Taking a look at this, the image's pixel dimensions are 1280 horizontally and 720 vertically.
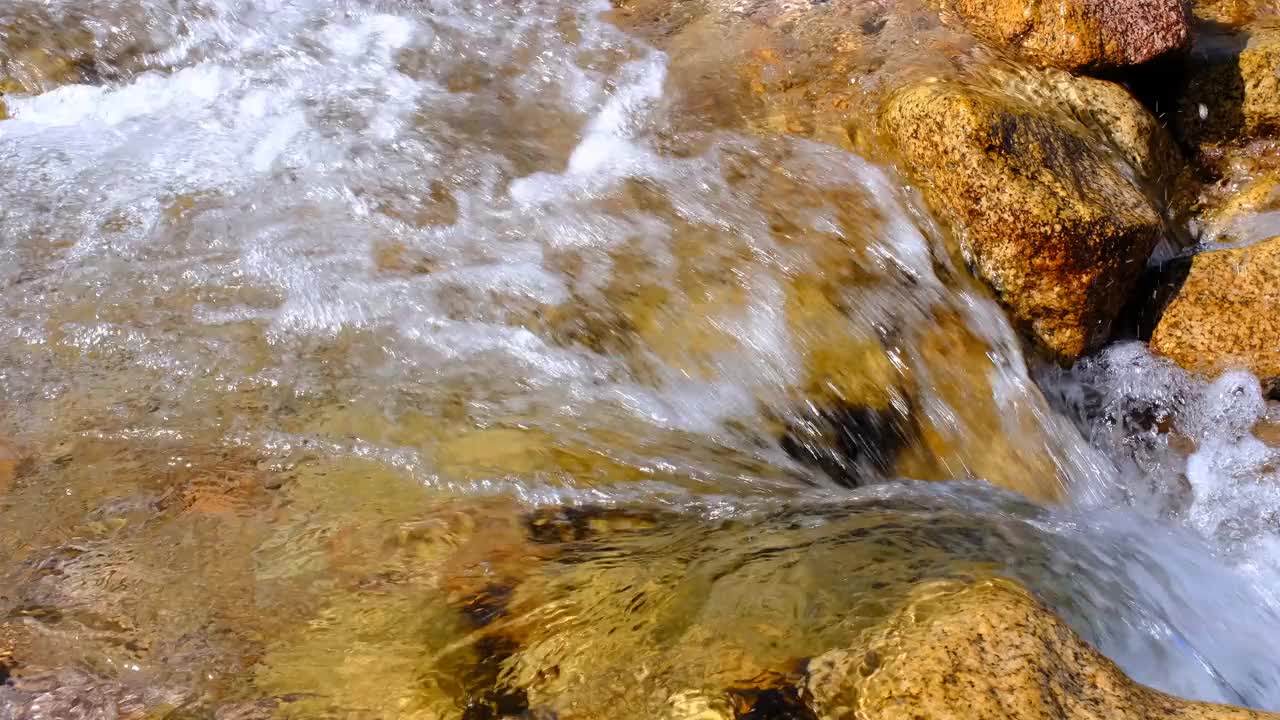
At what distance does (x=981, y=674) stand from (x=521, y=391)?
6.35ft

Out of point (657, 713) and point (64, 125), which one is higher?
point (657, 713)

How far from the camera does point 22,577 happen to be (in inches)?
109

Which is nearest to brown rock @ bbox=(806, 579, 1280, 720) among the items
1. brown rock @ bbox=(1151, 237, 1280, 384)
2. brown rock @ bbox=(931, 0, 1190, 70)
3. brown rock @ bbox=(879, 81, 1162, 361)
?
brown rock @ bbox=(879, 81, 1162, 361)

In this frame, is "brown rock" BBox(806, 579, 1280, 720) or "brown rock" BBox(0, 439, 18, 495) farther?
"brown rock" BBox(0, 439, 18, 495)

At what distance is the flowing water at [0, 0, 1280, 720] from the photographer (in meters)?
2.54

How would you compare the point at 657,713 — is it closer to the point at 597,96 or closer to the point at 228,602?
the point at 228,602

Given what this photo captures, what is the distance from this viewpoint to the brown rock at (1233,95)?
5672 millimetres

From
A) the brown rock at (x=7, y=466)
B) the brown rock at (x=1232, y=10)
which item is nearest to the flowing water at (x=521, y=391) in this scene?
the brown rock at (x=7, y=466)

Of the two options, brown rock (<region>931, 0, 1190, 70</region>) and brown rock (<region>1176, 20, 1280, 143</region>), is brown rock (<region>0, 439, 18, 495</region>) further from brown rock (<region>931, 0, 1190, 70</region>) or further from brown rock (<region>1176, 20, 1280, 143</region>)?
brown rock (<region>1176, 20, 1280, 143</region>)

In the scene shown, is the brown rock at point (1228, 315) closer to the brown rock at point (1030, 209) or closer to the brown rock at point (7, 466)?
the brown rock at point (1030, 209)

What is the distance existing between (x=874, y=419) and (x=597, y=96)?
245cm

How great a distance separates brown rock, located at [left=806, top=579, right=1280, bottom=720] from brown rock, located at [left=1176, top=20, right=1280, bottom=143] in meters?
4.46

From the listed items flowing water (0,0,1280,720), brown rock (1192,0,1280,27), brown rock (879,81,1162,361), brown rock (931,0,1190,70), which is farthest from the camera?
brown rock (1192,0,1280,27)

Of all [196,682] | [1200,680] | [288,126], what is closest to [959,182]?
[1200,680]
